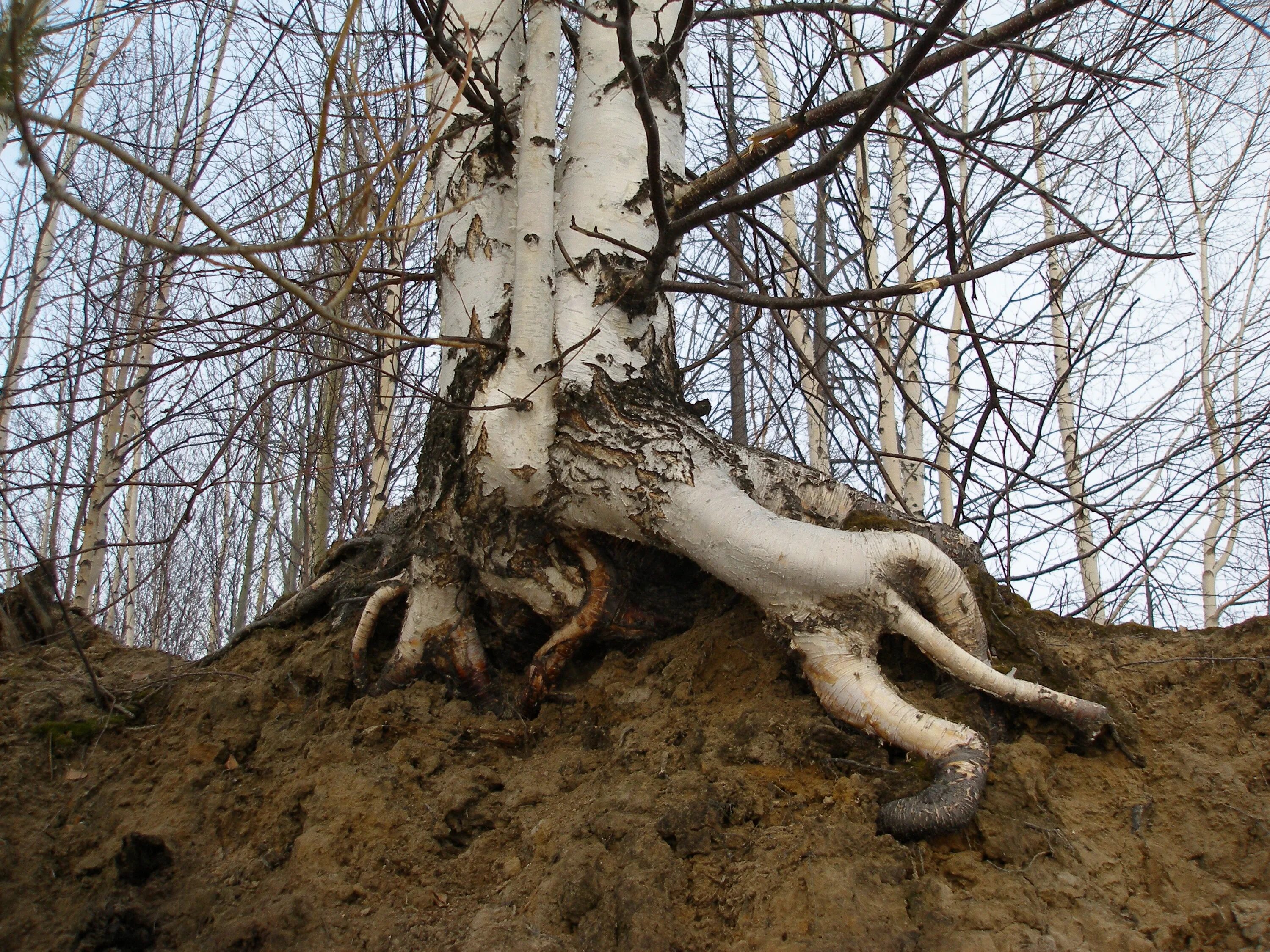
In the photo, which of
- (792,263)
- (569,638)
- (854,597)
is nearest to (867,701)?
(854,597)

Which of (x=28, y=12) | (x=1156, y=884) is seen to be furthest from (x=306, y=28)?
(x=1156, y=884)

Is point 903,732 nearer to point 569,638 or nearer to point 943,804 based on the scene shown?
point 943,804

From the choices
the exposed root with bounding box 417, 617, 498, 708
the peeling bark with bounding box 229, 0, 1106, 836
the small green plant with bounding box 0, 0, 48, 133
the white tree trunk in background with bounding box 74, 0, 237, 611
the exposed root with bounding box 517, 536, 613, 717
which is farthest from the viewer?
the white tree trunk in background with bounding box 74, 0, 237, 611

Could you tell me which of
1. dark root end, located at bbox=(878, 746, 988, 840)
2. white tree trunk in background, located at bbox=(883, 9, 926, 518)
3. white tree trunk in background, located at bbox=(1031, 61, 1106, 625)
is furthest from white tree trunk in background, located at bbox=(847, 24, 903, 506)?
dark root end, located at bbox=(878, 746, 988, 840)

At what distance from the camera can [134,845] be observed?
208 centimetres

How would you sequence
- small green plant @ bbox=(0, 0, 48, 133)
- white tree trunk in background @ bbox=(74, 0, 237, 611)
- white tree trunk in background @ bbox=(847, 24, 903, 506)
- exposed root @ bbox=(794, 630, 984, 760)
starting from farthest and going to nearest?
1. white tree trunk in background @ bbox=(847, 24, 903, 506)
2. white tree trunk in background @ bbox=(74, 0, 237, 611)
3. exposed root @ bbox=(794, 630, 984, 760)
4. small green plant @ bbox=(0, 0, 48, 133)

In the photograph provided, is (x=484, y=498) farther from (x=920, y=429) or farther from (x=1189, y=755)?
(x=920, y=429)

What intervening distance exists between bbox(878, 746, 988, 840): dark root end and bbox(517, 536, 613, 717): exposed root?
1.08 metres

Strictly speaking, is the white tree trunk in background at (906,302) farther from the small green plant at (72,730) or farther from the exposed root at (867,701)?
the small green plant at (72,730)

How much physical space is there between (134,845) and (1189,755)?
282 cm

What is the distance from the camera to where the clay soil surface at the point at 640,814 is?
170cm

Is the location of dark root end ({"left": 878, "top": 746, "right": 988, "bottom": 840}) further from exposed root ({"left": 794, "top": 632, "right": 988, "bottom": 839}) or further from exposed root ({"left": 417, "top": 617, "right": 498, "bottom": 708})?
exposed root ({"left": 417, "top": 617, "right": 498, "bottom": 708})

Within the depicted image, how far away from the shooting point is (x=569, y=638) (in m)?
2.61

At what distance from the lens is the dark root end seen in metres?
1.81
